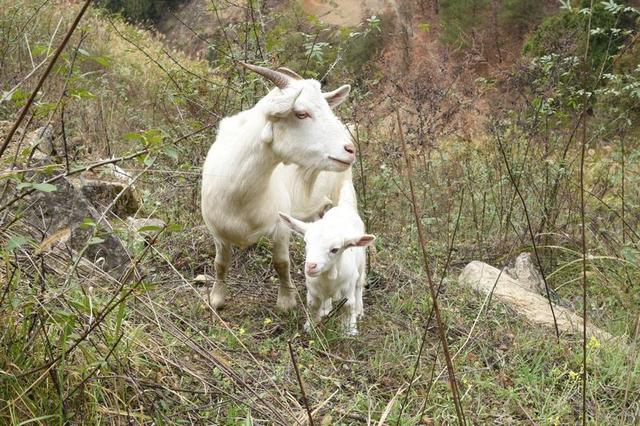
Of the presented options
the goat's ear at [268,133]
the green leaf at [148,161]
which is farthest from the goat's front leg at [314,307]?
the green leaf at [148,161]

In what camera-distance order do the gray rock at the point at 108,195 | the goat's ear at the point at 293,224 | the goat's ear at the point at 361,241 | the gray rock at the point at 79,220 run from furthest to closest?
the gray rock at the point at 108,195 < the goat's ear at the point at 293,224 < the goat's ear at the point at 361,241 < the gray rock at the point at 79,220

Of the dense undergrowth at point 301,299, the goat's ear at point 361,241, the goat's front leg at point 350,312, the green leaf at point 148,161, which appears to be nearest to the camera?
the green leaf at point 148,161

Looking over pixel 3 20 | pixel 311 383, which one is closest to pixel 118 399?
pixel 311 383

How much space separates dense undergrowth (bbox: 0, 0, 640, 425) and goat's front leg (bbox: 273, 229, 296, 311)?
0.38ft

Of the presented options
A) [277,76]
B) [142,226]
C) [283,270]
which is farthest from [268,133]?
[142,226]

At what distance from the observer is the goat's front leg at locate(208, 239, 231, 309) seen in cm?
457

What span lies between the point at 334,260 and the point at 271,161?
661mm

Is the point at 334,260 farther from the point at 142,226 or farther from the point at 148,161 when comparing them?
the point at 148,161

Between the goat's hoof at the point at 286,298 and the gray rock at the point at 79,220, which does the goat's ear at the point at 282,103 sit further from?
the goat's hoof at the point at 286,298

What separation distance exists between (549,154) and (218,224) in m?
3.08

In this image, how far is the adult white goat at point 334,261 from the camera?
13.3 ft

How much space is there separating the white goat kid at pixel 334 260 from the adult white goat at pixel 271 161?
23 cm

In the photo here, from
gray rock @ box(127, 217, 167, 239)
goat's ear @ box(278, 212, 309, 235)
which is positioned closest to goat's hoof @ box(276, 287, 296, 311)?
goat's ear @ box(278, 212, 309, 235)

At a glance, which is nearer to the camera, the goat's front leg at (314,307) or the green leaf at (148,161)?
the green leaf at (148,161)
